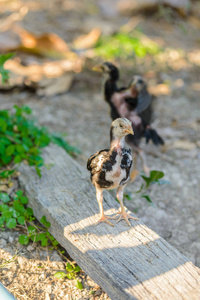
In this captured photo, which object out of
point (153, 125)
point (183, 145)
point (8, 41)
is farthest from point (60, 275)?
point (8, 41)

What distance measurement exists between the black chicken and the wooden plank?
0.80m

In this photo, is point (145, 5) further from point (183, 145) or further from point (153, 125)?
point (183, 145)

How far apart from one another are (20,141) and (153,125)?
5.73 feet

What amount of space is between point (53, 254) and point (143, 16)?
19.6 ft

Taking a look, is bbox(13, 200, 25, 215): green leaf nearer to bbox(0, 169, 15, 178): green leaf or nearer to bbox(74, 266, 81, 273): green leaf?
bbox(0, 169, 15, 178): green leaf

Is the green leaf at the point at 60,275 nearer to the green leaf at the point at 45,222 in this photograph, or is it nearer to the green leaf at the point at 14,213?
the green leaf at the point at 45,222

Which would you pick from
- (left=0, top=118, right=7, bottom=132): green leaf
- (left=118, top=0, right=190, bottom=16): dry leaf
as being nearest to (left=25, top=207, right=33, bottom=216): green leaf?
(left=0, top=118, right=7, bottom=132): green leaf

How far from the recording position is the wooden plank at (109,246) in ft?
6.64

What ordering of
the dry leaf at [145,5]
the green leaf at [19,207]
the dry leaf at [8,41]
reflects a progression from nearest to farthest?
the green leaf at [19,207]
the dry leaf at [8,41]
the dry leaf at [145,5]

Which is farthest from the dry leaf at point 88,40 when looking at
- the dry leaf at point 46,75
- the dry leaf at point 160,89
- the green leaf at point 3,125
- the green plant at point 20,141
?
the green leaf at point 3,125

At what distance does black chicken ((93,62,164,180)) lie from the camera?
3416 millimetres

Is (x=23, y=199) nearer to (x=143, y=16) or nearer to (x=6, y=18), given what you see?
(x=6, y=18)

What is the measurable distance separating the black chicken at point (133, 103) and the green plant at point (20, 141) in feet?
2.27

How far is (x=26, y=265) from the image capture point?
2.44m
